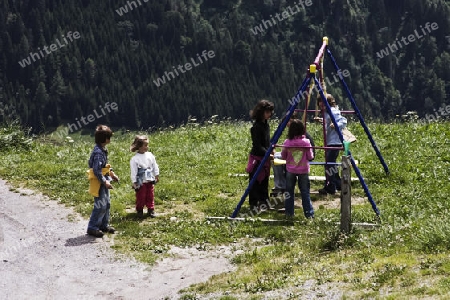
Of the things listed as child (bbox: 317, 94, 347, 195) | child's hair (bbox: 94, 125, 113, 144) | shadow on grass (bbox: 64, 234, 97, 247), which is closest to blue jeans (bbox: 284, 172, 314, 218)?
child (bbox: 317, 94, 347, 195)

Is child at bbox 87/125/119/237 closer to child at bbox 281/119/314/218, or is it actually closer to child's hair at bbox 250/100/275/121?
child's hair at bbox 250/100/275/121

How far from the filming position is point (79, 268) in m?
11.3

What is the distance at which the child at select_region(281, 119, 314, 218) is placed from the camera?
1320cm

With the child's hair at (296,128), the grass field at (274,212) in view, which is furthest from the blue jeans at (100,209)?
the child's hair at (296,128)

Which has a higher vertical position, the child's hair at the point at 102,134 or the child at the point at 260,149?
the child's hair at the point at 102,134

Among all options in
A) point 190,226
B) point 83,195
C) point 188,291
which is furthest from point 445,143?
point 188,291

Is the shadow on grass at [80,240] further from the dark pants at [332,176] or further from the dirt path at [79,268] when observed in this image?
the dark pants at [332,176]

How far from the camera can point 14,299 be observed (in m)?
9.95

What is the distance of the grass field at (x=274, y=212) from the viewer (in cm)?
929

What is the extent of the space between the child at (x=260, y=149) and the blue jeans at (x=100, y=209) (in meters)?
3.16

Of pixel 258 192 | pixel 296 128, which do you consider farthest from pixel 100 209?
pixel 296 128

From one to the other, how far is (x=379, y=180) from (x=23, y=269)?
28.7 ft

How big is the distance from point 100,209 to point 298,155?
162 inches

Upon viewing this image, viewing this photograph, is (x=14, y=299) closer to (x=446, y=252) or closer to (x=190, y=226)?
(x=190, y=226)
